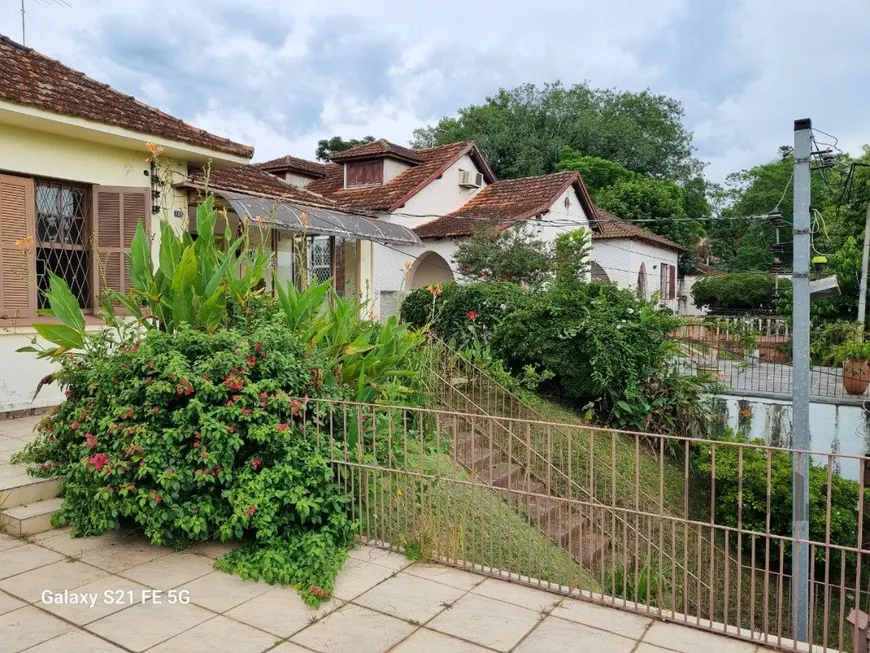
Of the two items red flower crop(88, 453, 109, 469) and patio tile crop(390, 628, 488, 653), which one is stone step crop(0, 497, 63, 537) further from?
patio tile crop(390, 628, 488, 653)

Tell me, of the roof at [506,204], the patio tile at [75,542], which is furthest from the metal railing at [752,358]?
the patio tile at [75,542]

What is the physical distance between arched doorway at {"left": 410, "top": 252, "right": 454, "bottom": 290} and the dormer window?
2.77m

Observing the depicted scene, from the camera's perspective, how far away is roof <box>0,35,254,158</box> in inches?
266

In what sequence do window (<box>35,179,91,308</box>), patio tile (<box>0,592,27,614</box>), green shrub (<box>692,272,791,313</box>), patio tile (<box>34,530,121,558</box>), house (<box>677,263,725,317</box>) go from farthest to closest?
house (<box>677,263,725,317</box>), green shrub (<box>692,272,791,313</box>), window (<box>35,179,91,308</box>), patio tile (<box>34,530,121,558</box>), patio tile (<box>0,592,27,614</box>)

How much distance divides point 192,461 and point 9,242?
4621mm

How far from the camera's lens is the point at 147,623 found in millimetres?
3248

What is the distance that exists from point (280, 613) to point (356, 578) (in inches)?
22.8

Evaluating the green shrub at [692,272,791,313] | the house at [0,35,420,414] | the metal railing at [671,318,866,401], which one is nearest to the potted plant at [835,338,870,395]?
the metal railing at [671,318,866,401]

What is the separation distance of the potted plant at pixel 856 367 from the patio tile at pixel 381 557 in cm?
983

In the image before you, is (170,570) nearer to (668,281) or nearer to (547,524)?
(547,524)

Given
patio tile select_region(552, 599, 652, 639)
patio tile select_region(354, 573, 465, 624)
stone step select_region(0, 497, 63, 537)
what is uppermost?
stone step select_region(0, 497, 63, 537)

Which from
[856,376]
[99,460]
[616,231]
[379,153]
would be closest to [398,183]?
[379,153]

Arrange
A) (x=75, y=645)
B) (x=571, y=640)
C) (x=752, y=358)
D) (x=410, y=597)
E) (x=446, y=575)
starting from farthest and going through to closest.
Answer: (x=752, y=358), (x=446, y=575), (x=410, y=597), (x=571, y=640), (x=75, y=645)

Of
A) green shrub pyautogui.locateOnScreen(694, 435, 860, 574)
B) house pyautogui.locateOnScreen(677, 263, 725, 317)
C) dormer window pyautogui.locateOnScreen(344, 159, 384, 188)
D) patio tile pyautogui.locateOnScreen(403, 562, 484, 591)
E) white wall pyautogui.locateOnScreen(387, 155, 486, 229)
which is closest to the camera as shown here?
patio tile pyautogui.locateOnScreen(403, 562, 484, 591)
